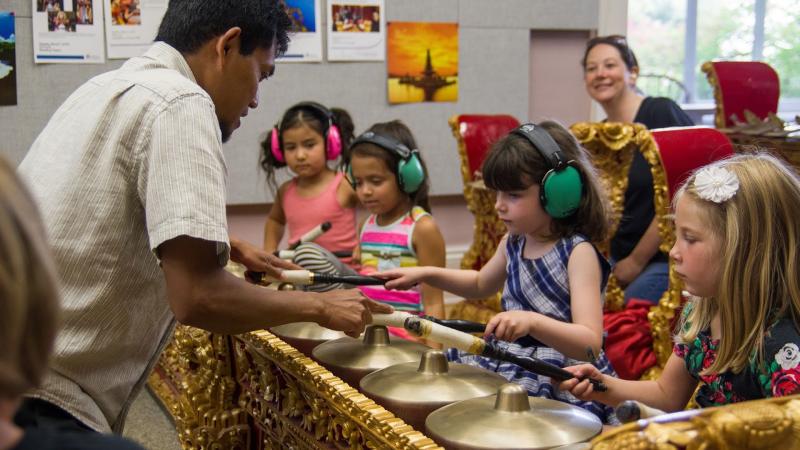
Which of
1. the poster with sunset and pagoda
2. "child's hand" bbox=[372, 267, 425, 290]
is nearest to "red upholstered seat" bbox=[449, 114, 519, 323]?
the poster with sunset and pagoda

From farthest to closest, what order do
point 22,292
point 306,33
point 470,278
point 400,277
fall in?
point 306,33
point 470,278
point 400,277
point 22,292

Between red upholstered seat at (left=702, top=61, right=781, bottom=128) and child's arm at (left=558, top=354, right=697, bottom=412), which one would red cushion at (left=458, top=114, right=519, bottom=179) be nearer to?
red upholstered seat at (left=702, top=61, right=781, bottom=128)

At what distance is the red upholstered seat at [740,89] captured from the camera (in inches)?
180

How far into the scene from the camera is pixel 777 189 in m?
1.53

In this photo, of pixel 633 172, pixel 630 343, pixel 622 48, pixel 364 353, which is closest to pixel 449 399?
pixel 364 353

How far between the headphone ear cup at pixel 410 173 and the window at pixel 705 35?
172 inches

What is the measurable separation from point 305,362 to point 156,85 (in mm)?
581

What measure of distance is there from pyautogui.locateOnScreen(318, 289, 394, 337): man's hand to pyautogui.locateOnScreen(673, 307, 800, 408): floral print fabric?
1.93 ft

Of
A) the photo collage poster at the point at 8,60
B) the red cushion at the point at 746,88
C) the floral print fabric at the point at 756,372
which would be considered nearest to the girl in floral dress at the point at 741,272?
the floral print fabric at the point at 756,372

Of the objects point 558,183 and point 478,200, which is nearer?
point 558,183

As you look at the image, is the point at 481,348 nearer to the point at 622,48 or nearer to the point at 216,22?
the point at 216,22

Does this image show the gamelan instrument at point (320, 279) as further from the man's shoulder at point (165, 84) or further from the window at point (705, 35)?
the window at point (705, 35)

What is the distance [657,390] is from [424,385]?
473 mm

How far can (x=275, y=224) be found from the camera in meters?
3.69
